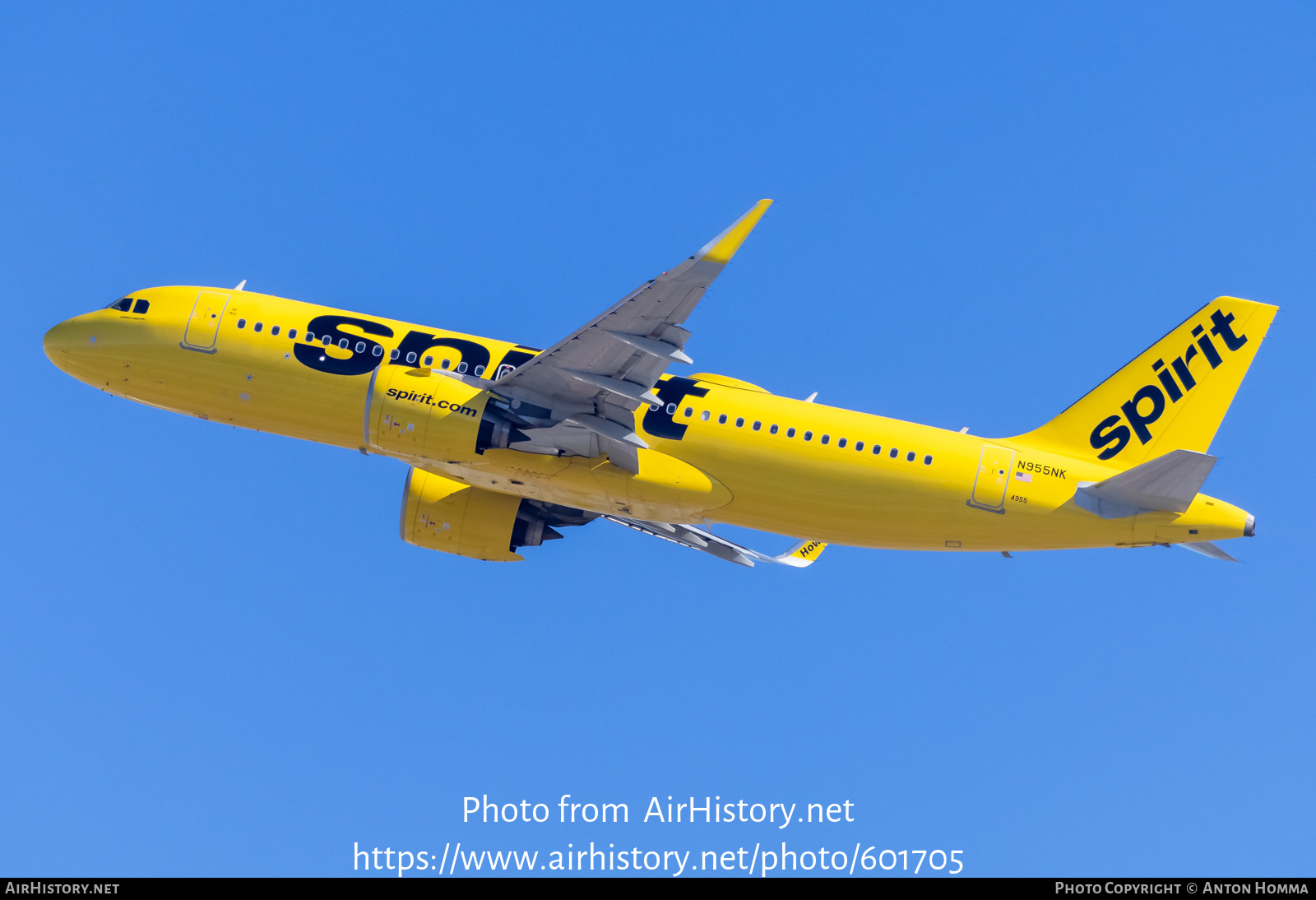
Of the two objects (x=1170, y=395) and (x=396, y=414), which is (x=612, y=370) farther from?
(x=1170, y=395)

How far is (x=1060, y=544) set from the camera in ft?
118

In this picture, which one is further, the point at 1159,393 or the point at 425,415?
the point at 1159,393

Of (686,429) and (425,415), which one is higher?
(686,429)

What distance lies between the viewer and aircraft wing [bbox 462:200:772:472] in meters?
31.2

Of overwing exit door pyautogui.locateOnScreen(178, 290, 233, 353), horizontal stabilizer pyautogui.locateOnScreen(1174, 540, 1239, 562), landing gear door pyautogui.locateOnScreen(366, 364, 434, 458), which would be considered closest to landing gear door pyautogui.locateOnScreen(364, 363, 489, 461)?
landing gear door pyautogui.locateOnScreen(366, 364, 434, 458)

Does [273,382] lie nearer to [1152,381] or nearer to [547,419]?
[547,419]

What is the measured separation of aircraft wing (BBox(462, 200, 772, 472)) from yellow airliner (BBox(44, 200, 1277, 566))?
6 cm

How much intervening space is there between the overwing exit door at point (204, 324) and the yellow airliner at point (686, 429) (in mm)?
58

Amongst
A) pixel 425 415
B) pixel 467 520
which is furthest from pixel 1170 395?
pixel 467 520

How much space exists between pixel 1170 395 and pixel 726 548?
45.7 ft

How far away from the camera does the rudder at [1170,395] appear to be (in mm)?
36875

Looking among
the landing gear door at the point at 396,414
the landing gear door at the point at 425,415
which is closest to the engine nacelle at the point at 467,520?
the landing gear door at the point at 396,414

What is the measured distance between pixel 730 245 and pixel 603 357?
16.5ft

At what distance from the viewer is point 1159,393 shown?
37250 mm
